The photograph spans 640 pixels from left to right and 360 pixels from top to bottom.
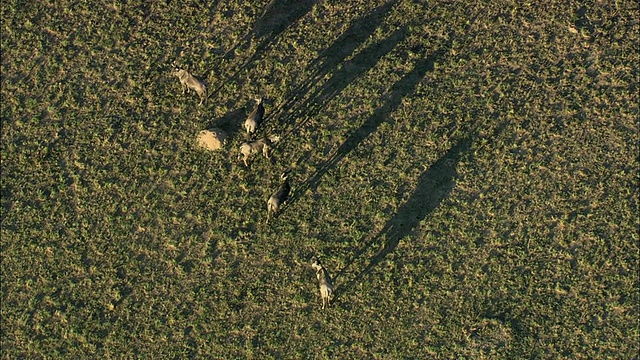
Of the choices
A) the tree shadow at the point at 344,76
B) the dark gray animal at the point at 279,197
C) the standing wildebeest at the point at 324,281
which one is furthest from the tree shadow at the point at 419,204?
the tree shadow at the point at 344,76

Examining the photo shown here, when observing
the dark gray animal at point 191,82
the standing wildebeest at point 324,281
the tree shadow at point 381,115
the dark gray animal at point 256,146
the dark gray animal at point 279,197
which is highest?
the tree shadow at point 381,115

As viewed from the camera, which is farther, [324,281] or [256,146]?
[256,146]

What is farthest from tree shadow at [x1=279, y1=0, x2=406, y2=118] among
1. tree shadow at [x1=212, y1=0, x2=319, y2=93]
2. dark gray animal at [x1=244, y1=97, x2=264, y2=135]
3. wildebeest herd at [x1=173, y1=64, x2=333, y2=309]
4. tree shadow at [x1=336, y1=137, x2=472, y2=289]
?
tree shadow at [x1=336, y1=137, x2=472, y2=289]

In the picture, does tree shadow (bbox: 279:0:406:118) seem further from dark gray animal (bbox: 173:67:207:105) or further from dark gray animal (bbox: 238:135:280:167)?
dark gray animal (bbox: 173:67:207:105)

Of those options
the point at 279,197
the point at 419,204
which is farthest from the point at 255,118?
the point at 419,204

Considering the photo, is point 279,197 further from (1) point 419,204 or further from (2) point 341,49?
(2) point 341,49

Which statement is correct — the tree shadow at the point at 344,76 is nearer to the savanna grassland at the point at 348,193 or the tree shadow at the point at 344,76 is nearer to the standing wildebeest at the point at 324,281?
the savanna grassland at the point at 348,193
